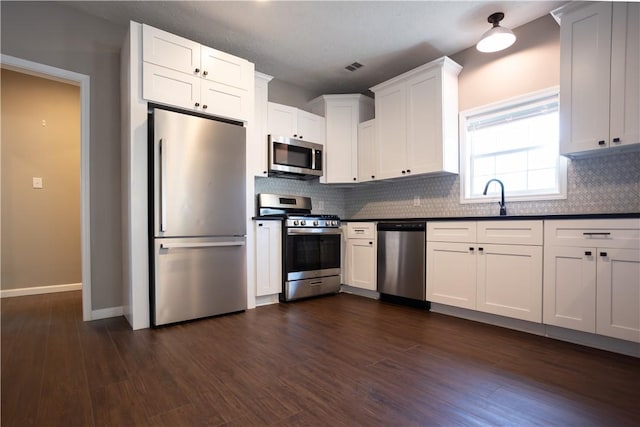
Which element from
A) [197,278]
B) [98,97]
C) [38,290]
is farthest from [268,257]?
[38,290]

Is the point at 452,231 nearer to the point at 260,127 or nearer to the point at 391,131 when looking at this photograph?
the point at 391,131

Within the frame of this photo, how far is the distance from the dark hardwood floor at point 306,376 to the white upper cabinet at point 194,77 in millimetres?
1982

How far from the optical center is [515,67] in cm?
303

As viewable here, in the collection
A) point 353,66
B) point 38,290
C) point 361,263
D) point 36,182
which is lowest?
point 38,290

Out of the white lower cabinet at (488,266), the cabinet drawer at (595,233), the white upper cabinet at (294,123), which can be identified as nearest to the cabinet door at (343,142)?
the white upper cabinet at (294,123)

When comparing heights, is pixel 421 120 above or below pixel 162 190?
above

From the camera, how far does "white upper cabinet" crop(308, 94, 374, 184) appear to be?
4215mm

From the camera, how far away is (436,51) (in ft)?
11.4

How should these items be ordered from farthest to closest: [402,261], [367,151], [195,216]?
[367,151] < [402,261] < [195,216]

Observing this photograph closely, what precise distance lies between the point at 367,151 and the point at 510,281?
88.8 inches

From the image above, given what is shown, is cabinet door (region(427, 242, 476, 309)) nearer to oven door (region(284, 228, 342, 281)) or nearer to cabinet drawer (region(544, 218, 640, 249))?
cabinet drawer (region(544, 218, 640, 249))

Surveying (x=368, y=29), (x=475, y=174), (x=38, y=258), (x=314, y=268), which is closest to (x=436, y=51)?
(x=368, y=29)

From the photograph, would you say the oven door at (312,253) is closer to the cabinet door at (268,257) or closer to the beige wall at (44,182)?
the cabinet door at (268,257)

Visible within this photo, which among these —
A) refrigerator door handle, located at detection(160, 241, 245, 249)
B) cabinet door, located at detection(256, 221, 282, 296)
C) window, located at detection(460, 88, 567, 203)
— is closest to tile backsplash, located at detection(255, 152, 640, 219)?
window, located at detection(460, 88, 567, 203)
